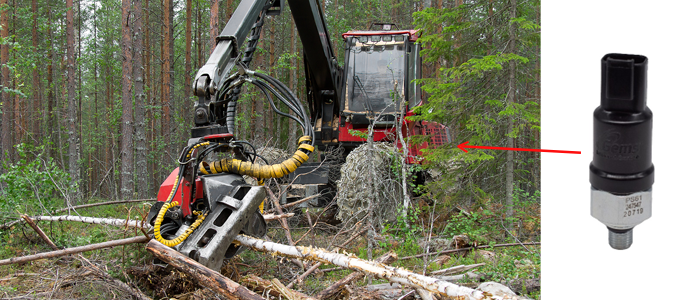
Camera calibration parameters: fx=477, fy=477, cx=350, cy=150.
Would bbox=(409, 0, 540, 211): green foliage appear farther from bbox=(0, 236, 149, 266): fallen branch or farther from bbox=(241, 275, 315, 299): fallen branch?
bbox=(0, 236, 149, 266): fallen branch

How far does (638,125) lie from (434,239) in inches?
186

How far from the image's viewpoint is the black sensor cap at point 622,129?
1.84 meters

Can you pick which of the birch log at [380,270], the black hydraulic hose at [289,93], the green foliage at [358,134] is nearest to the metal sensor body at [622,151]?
the birch log at [380,270]

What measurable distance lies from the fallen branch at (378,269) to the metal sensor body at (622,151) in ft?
3.76

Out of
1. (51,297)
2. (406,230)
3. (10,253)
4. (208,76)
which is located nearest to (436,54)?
(406,230)

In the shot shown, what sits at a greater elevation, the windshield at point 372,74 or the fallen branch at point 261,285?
the windshield at point 372,74

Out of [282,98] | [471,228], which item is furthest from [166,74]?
[471,228]

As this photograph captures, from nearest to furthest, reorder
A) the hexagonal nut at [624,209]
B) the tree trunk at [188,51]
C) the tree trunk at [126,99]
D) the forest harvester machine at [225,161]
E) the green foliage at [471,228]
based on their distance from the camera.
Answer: the hexagonal nut at [624,209] → the forest harvester machine at [225,161] → the green foliage at [471,228] → the tree trunk at [126,99] → the tree trunk at [188,51]

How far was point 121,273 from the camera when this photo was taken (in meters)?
4.91

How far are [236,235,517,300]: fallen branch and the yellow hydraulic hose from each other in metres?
0.62

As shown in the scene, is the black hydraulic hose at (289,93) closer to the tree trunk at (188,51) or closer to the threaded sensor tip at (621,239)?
the threaded sensor tip at (621,239)

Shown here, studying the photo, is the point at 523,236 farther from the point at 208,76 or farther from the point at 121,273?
the point at 121,273

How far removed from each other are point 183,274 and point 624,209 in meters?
3.60

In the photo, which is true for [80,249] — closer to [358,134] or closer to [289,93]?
[289,93]
